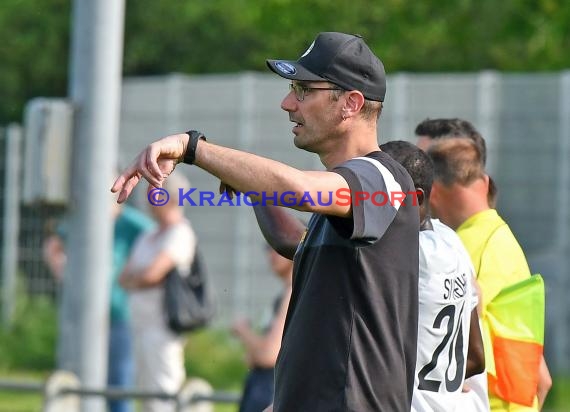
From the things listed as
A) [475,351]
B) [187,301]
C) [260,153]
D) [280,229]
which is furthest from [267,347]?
[260,153]

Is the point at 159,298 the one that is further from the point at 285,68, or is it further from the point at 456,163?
the point at 285,68

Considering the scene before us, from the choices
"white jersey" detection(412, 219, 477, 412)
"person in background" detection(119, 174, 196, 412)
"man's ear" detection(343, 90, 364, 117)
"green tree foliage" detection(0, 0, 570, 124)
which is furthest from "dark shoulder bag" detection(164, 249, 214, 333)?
"green tree foliage" detection(0, 0, 570, 124)

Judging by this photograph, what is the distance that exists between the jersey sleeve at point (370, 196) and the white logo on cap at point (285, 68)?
1.33ft

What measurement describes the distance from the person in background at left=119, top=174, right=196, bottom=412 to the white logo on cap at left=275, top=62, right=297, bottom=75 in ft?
18.1

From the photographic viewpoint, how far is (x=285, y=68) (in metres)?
4.43

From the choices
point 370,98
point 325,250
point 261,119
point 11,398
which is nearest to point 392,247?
point 325,250

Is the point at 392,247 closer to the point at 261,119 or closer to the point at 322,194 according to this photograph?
the point at 322,194

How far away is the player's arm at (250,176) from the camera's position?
391 cm

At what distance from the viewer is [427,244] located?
471 centimetres

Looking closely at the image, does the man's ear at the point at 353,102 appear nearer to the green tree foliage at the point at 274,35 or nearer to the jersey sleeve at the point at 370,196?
the jersey sleeve at the point at 370,196

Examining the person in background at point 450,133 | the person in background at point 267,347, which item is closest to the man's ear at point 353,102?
the person in background at point 450,133

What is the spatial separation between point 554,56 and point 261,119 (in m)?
4.49

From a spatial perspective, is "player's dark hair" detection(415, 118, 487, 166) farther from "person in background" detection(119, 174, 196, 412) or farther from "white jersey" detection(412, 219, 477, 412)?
"person in background" detection(119, 174, 196, 412)

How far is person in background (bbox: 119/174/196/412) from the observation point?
391 inches
